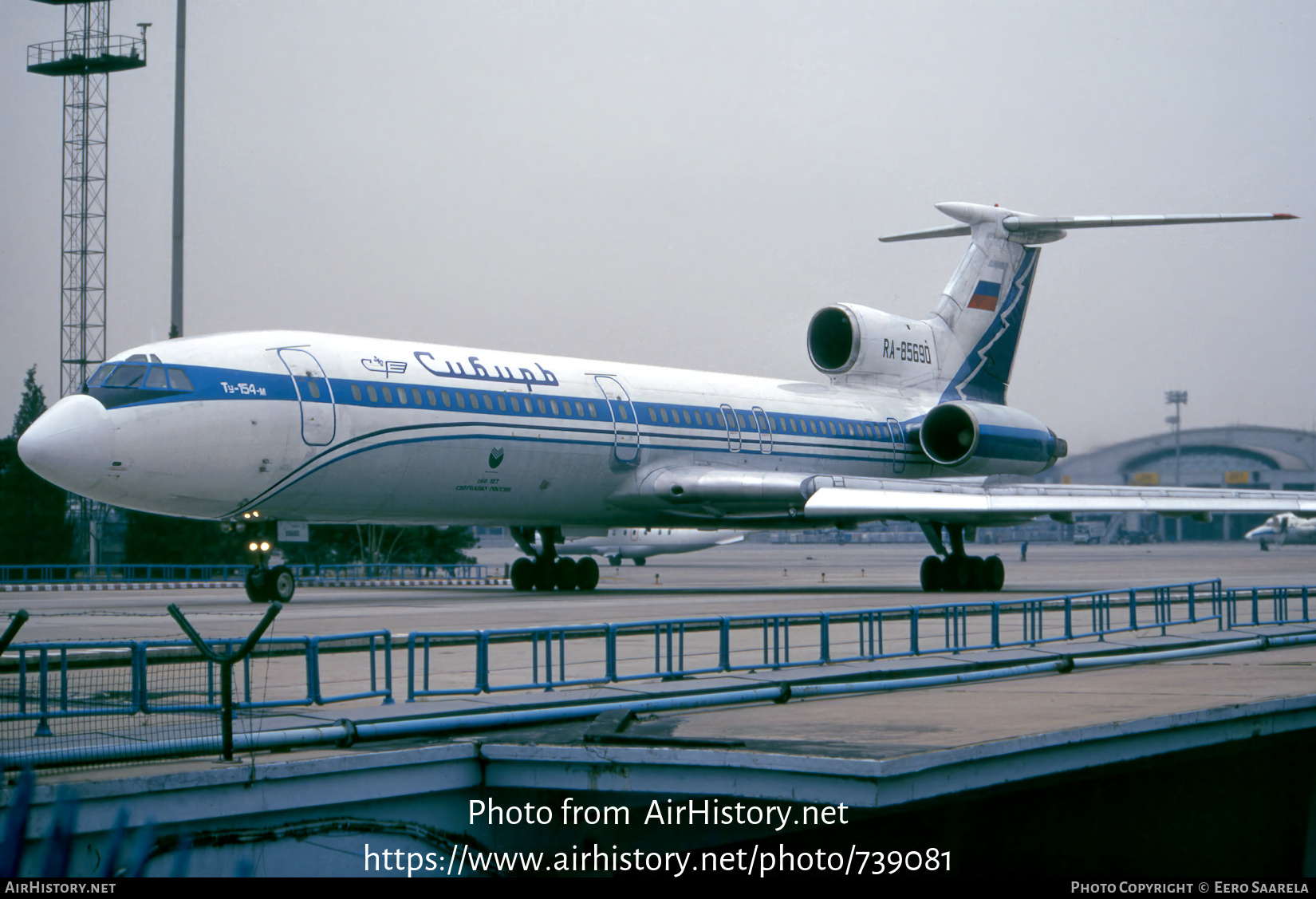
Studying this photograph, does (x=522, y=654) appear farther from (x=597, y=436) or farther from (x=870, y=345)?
(x=870, y=345)

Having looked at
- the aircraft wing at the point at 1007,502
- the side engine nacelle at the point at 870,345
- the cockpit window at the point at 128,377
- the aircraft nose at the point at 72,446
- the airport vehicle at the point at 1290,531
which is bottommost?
the airport vehicle at the point at 1290,531

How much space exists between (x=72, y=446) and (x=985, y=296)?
22791 millimetres

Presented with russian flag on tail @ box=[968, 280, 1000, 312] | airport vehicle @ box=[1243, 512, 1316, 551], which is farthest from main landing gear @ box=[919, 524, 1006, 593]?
airport vehicle @ box=[1243, 512, 1316, 551]

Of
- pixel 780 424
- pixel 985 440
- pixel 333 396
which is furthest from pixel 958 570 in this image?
pixel 333 396

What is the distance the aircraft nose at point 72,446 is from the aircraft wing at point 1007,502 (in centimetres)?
1329

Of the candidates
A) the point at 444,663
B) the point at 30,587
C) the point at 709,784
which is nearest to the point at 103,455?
the point at 444,663

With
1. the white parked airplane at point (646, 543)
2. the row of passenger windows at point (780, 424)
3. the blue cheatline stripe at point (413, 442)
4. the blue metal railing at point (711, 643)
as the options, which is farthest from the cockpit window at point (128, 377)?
the white parked airplane at point (646, 543)

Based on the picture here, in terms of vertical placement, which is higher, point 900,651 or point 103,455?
point 103,455

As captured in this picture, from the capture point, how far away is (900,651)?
581 inches

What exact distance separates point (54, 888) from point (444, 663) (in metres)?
9.64

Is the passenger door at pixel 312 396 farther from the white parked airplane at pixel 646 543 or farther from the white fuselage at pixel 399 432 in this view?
the white parked airplane at pixel 646 543

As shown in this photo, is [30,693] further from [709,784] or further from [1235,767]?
[1235,767]

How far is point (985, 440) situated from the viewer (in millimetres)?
30984

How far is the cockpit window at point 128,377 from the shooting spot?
20.3 m
